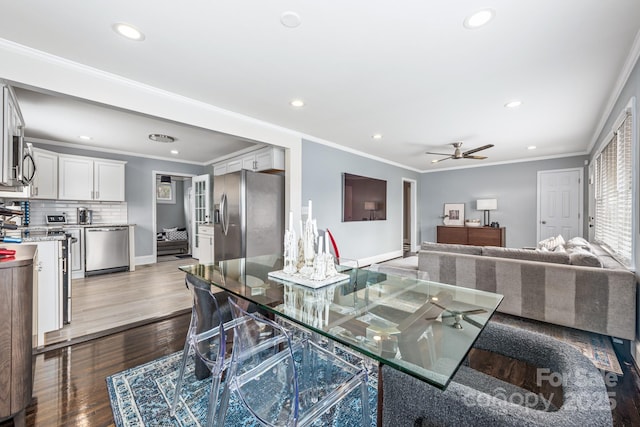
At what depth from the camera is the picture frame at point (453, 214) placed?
22.4 feet

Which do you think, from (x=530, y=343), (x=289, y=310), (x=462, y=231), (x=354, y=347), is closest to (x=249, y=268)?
(x=289, y=310)

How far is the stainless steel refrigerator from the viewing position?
3742 millimetres

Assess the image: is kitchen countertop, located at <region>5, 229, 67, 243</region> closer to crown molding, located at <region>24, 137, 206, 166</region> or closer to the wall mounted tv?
crown molding, located at <region>24, 137, 206, 166</region>

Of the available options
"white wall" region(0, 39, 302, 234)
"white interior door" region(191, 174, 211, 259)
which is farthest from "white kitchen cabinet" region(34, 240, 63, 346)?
"white interior door" region(191, 174, 211, 259)

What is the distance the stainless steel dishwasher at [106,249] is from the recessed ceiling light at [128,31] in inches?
168

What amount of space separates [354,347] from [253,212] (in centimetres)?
316

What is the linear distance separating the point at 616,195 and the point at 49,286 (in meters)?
5.79

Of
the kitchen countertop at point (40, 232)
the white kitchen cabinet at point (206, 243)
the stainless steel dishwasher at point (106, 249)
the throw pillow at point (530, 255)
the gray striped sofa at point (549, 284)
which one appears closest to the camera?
the gray striped sofa at point (549, 284)

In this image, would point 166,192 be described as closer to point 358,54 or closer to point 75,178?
point 75,178

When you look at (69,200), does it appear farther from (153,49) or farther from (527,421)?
(527,421)

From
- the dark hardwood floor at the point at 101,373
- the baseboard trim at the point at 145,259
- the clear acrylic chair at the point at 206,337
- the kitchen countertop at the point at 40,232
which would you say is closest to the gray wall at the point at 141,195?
the baseboard trim at the point at 145,259

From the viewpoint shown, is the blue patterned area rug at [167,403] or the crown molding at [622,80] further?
the crown molding at [622,80]

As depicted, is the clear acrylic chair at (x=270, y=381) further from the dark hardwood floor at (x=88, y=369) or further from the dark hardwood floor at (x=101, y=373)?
the dark hardwood floor at (x=88, y=369)

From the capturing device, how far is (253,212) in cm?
383
